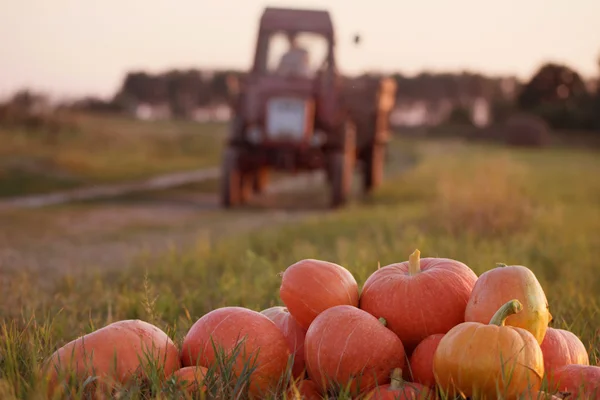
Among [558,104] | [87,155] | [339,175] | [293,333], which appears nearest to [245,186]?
[339,175]

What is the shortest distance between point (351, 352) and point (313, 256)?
9.87 feet

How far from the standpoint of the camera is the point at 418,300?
246 centimetres

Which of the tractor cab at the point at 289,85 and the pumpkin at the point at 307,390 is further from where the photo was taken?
the tractor cab at the point at 289,85

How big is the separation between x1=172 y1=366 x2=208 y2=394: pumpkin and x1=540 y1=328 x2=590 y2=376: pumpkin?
98cm

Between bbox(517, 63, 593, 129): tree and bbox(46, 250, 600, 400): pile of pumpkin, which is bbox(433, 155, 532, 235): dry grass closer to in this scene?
bbox(46, 250, 600, 400): pile of pumpkin

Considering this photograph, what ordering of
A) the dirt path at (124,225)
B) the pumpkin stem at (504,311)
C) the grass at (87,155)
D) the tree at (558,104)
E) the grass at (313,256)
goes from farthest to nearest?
the tree at (558,104), the grass at (87,155), the dirt path at (124,225), the grass at (313,256), the pumpkin stem at (504,311)

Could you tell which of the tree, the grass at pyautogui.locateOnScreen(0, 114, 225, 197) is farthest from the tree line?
the grass at pyautogui.locateOnScreen(0, 114, 225, 197)

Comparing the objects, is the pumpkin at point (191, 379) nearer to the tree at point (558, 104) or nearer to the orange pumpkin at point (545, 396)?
the orange pumpkin at point (545, 396)

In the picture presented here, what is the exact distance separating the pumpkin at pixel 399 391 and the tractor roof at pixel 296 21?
32.6 feet

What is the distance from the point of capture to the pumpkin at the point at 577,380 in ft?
7.27

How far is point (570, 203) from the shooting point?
41.1 feet

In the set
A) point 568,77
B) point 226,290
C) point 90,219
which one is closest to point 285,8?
point 90,219

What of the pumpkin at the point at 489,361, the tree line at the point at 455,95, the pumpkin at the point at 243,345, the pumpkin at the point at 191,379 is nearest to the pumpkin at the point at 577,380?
the pumpkin at the point at 489,361

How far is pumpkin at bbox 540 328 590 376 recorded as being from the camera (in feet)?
7.88
